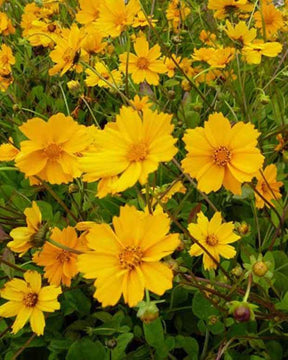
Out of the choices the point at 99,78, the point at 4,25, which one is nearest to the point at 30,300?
the point at 99,78

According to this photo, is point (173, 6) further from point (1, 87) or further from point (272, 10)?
point (1, 87)

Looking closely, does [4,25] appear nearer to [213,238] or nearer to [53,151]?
[53,151]

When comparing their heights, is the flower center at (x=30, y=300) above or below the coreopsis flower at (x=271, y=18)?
below

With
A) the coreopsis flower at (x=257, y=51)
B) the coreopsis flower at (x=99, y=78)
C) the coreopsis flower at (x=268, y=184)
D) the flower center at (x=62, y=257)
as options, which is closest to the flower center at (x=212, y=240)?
the coreopsis flower at (x=268, y=184)

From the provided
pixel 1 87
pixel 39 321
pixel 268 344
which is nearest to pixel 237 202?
pixel 268 344

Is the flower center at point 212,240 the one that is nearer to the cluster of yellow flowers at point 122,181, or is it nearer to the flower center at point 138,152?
the cluster of yellow flowers at point 122,181

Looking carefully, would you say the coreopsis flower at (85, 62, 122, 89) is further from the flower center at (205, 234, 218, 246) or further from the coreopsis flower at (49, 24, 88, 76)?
the flower center at (205, 234, 218, 246)

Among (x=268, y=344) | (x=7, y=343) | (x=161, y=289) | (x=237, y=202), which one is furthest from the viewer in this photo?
(x=237, y=202)
